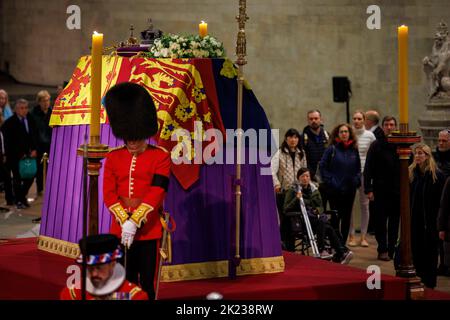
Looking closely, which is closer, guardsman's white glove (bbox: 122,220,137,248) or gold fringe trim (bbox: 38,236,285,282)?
guardsman's white glove (bbox: 122,220,137,248)

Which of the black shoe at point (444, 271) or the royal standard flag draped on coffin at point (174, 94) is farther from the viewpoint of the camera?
the black shoe at point (444, 271)

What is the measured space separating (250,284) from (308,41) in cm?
1253

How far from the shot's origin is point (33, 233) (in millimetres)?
11531

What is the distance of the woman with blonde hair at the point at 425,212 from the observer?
32.9 feet

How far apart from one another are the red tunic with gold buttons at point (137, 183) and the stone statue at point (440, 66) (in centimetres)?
1134

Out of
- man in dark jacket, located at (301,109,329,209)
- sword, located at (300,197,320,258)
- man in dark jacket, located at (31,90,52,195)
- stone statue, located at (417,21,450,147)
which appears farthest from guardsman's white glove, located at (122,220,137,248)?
stone statue, located at (417,21,450,147)

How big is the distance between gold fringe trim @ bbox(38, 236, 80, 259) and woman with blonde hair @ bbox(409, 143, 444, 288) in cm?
323

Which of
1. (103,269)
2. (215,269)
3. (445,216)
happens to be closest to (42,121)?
(445,216)

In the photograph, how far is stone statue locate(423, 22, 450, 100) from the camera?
1789cm

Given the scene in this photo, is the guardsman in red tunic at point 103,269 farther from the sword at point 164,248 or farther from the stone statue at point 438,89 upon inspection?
the stone statue at point 438,89

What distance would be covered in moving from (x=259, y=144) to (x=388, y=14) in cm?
1175

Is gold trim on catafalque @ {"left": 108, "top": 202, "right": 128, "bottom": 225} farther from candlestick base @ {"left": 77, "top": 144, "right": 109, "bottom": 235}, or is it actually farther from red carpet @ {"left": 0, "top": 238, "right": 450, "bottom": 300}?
red carpet @ {"left": 0, "top": 238, "right": 450, "bottom": 300}

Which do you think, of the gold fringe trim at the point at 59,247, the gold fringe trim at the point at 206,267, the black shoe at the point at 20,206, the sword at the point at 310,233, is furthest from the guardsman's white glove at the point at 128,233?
the black shoe at the point at 20,206
